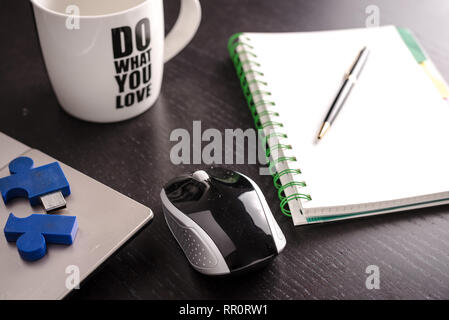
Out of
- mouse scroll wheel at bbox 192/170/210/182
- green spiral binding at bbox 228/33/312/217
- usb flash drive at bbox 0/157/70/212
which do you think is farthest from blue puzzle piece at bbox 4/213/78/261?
green spiral binding at bbox 228/33/312/217

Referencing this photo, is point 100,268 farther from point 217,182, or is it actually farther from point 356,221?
point 356,221

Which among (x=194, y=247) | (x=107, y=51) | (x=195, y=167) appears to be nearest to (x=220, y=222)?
(x=194, y=247)

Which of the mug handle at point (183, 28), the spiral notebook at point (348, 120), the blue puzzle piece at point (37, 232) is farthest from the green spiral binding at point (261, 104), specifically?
the blue puzzle piece at point (37, 232)

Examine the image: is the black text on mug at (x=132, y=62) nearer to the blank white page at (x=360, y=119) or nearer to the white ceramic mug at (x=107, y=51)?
the white ceramic mug at (x=107, y=51)

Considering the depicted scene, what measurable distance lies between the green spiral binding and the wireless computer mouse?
0.07 meters

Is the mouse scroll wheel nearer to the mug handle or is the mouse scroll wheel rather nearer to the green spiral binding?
the green spiral binding

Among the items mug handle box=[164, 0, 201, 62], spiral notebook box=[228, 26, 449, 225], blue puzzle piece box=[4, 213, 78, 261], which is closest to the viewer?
blue puzzle piece box=[4, 213, 78, 261]

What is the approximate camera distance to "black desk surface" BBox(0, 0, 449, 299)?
21.9 inches

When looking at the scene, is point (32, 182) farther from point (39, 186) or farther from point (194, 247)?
point (194, 247)

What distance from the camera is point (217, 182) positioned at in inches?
23.0

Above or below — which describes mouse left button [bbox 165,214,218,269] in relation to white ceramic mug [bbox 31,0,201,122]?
below

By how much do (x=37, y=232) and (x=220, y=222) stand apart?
0.19 meters

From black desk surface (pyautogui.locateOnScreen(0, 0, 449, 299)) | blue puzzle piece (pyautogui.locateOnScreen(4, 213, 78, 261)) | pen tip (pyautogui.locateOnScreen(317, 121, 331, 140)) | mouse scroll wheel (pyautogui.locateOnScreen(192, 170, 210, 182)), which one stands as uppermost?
mouse scroll wheel (pyautogui.locateOnScreen(192, 170, 210, 182))

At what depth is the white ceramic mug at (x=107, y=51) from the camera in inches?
24.5
